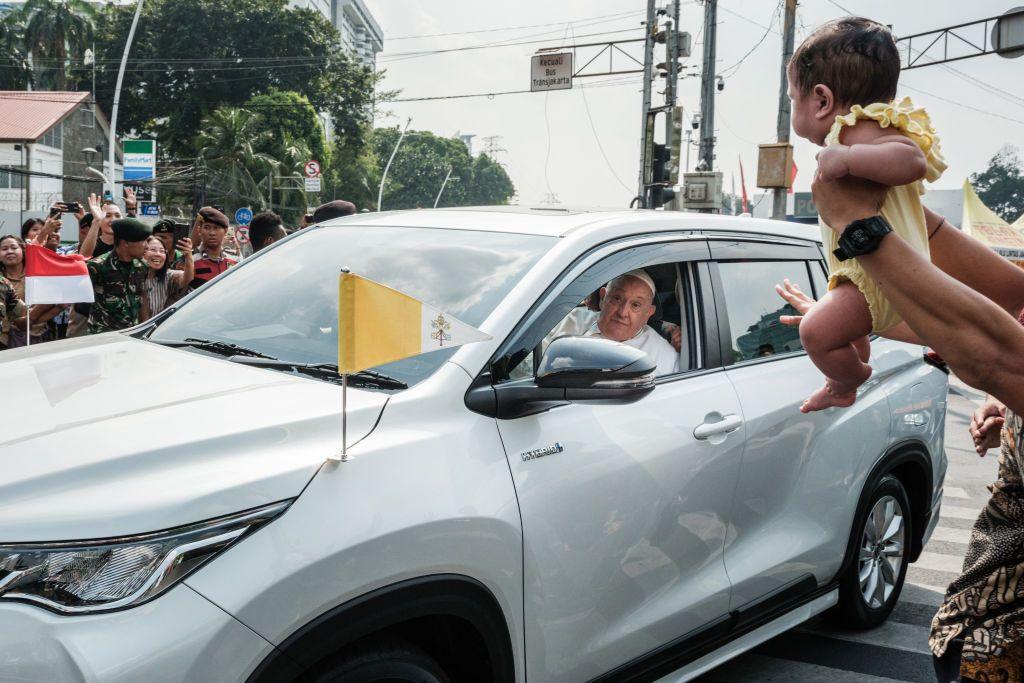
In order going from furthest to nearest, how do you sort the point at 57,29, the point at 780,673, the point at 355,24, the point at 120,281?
the point at 355,24 → the point at 57,29 → the point at 120,281 → the point at 780,673

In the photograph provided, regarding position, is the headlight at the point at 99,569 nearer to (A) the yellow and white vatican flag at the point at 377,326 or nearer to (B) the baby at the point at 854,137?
(A) the yellow and white vatican flag at the point at 377,326

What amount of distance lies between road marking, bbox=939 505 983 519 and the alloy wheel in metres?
2.51

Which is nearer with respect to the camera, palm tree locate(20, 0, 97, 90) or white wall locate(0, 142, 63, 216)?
white wall locate(0, 142, 63, 216)

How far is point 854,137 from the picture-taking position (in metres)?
1.62

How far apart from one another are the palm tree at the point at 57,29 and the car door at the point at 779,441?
208ft

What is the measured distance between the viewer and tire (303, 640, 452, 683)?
2027 mm

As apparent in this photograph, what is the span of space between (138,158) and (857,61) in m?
31.9

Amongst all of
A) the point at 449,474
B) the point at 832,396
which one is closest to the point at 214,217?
the point at 449,474

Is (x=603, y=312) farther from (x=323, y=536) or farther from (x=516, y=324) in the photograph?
(x=323, y=536)

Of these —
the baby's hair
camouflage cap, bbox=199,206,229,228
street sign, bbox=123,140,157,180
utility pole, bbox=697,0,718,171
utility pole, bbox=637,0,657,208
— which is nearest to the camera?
the baby's hair

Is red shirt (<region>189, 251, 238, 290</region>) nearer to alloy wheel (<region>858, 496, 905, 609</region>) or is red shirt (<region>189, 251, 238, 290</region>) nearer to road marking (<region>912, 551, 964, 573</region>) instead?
alloy wheel (<region>858, 496, 905, 609</region>)

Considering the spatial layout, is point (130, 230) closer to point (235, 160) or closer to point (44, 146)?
point (235, 160)

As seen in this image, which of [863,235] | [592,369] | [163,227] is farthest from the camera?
[163,227]

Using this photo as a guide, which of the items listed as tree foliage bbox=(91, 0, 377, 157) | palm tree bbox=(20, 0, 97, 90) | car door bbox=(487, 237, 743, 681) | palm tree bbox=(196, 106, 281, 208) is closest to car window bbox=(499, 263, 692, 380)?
car door bbox=(487, 237, 743, 681)
